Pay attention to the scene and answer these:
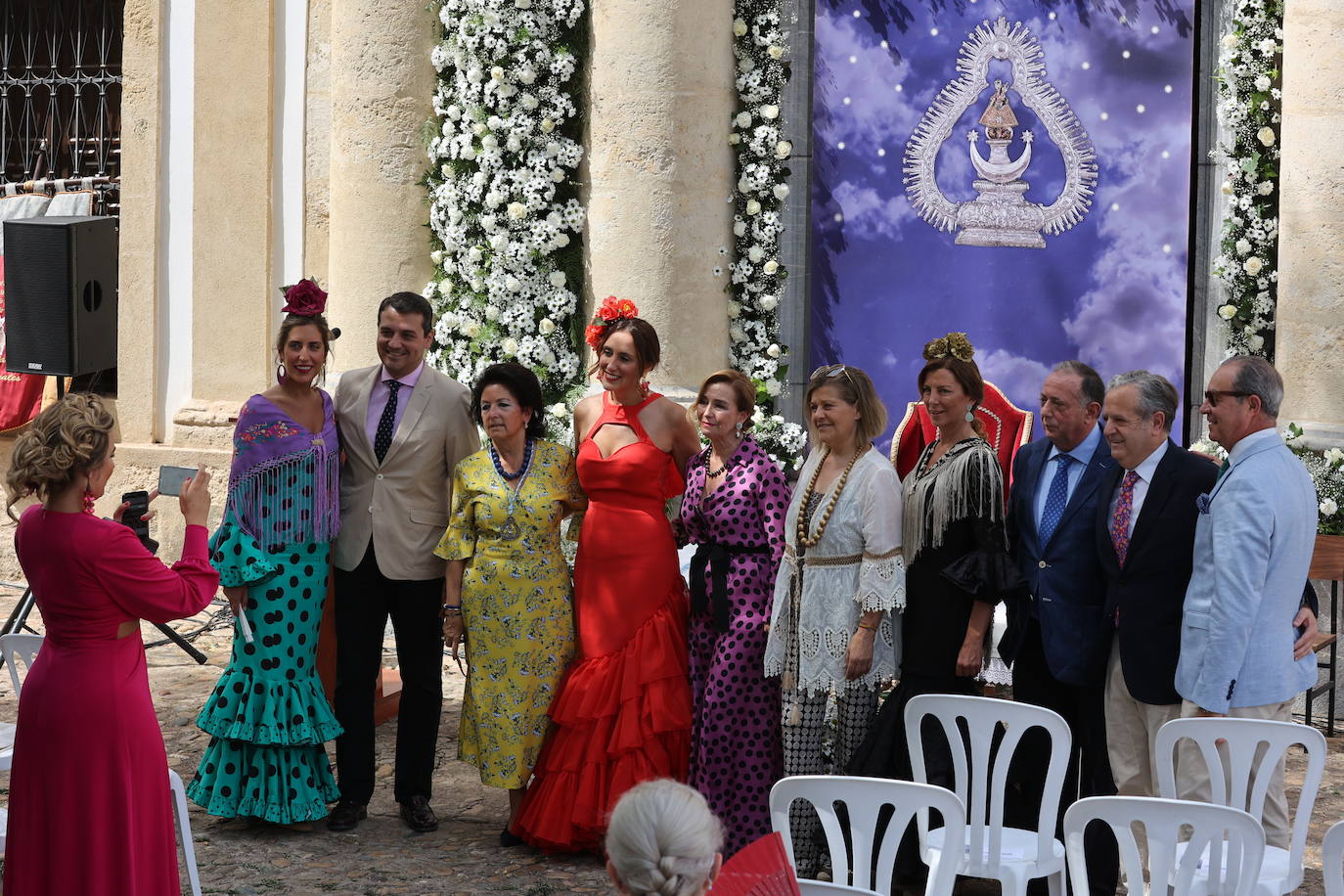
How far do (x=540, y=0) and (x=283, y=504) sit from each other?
4014 millimetres

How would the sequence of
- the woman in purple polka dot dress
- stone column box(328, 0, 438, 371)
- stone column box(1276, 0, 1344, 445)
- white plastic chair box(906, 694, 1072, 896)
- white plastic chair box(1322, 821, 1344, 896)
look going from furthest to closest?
stone column box(328, 0, 438, 371) → stone column box(1276, 0, 1344, 445) → the woman in purple polka dot dress → white plastic chair box(906, 694, 1072, 896) → white plastic chair box(1322, 821, 1344, 896)

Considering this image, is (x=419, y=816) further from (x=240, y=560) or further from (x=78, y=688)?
(x=78, y=688)

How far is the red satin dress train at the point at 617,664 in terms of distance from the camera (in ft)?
16.2

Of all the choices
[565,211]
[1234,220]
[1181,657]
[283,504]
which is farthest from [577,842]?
[1234,220]

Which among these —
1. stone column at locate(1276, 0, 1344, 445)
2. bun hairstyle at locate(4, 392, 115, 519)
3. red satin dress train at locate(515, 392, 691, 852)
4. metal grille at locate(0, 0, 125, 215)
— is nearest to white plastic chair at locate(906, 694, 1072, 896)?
red satin dress train at locate(515, 392, 691, 852)

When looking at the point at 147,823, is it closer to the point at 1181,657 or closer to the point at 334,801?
the point at 334,801

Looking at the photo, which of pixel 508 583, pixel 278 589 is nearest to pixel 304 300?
pixel 278 589

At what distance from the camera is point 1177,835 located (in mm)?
3256

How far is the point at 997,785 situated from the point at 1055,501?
3.20 ft

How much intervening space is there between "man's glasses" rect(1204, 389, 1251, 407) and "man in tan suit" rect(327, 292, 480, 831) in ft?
8.02

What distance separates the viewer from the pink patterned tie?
4309 mm

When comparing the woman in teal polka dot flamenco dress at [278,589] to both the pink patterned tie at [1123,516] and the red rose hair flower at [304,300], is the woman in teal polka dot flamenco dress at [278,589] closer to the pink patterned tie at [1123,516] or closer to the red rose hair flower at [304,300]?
the red rose hair flower at [304,300]

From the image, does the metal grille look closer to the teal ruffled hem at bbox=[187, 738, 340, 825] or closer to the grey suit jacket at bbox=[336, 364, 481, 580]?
the grey suit jacket at bbox=[336, 364, 481, 580]

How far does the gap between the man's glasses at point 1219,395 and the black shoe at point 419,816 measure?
2.90 m
